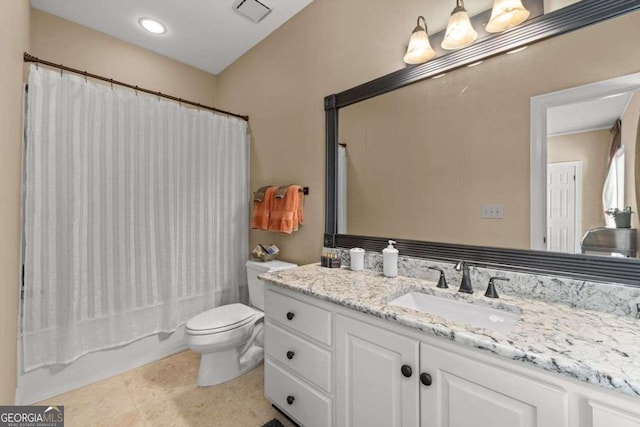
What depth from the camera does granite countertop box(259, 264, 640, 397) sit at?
2.08 feet

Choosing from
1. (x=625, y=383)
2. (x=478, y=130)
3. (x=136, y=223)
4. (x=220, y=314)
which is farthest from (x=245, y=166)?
(x=625, y=383)

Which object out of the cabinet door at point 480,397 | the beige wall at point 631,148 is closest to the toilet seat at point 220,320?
the cabinet door at point 480,397

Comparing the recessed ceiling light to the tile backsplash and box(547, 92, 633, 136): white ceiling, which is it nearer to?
the tile backsplash

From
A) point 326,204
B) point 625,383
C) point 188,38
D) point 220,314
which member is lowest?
point 220,314

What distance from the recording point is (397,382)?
3.18 ft

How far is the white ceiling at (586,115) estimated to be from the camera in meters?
0.97

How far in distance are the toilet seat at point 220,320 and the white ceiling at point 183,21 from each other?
2212mm

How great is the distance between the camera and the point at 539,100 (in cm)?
112

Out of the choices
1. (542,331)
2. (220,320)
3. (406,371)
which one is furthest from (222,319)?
(542,331)

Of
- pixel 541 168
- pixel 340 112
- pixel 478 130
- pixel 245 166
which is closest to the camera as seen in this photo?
pixel 541 168

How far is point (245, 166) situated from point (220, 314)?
1.35m

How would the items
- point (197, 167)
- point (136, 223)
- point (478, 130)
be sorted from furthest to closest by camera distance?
point (197, 167) < point (136, 223) < point (478, 130)

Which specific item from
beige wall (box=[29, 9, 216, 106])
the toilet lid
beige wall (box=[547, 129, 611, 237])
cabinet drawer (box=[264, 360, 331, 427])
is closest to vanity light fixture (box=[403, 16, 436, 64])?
beige wall (box=[547, 129, 611, 237])

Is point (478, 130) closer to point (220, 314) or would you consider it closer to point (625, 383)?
point (625, 383)
